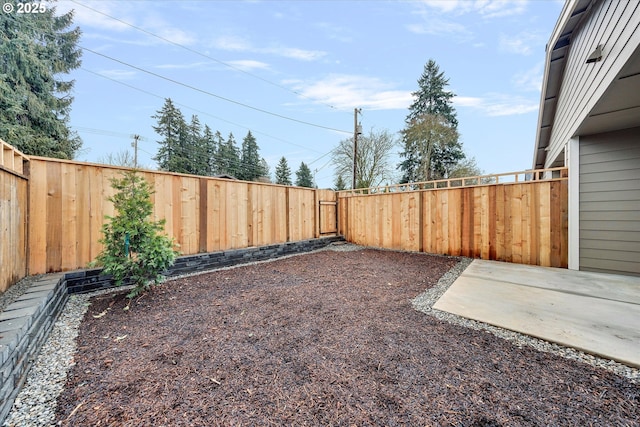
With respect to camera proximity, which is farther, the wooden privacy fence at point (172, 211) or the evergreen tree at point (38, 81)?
the evergreen tree at point (38, 81)

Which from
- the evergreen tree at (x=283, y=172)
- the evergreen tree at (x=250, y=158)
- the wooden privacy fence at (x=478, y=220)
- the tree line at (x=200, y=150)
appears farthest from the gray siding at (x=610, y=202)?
the evergreen tree at (x=283, y=172)

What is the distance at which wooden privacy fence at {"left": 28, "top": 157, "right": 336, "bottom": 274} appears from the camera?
2900 millimetres

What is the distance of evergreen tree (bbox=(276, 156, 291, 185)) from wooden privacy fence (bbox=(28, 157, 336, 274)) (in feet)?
64.1

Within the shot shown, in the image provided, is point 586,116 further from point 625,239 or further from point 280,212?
point 280,212

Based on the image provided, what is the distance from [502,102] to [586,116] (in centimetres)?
845

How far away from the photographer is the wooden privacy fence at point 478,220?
415 centimetres

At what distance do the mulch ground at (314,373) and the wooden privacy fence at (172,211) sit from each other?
1.12 m

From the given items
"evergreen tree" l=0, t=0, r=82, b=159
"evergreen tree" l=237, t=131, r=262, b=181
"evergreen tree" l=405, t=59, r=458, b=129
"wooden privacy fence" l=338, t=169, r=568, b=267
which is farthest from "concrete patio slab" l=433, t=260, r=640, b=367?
"evergreen tree" l=237, t=131, r=262, b=181

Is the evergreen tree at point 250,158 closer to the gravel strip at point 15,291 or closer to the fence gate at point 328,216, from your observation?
the fence gate at point 328,216

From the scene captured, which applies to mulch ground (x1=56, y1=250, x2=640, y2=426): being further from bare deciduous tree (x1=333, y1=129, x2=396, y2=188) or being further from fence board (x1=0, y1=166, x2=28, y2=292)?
bare deciduous tree (x1=333, y1=129, x2=396, y2=188)

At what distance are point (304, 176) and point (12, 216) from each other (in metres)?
23.8

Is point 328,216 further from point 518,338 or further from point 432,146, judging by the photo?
point 432,146

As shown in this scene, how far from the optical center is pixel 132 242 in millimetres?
2750

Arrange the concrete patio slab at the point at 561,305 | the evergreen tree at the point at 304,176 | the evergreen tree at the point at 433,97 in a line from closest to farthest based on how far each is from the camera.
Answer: the concrete patio slab at the point at 561,305
the evergreen tree at the point at 433,97
the evergreen tree at the point at 304,176
